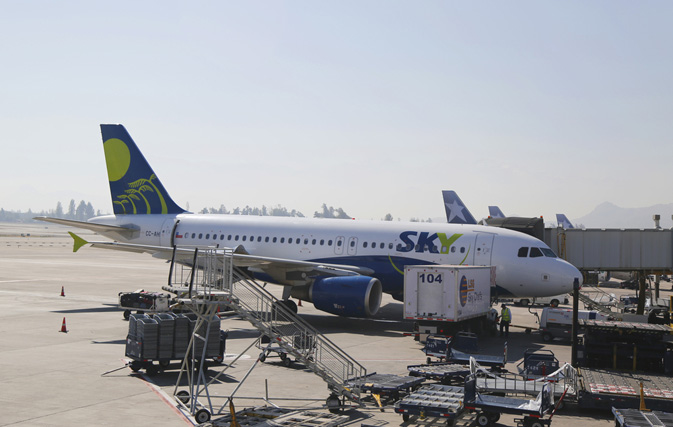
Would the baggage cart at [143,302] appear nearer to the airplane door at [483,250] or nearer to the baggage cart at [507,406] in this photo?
the airplane door at [483,250]

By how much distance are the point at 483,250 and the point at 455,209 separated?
39.6m

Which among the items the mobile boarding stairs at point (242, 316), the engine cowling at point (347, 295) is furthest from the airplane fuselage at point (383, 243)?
the mobile boarding stairs at point (242, 316)

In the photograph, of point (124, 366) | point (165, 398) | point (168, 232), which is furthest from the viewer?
point (168, 232)

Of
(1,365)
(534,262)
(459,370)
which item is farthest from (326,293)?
(1,365)

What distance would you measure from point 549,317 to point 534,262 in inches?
106

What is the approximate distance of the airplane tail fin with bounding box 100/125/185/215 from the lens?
1599 inches

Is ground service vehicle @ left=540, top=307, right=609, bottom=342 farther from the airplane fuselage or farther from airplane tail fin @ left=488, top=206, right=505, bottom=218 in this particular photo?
airplane tail fin @ left=488, top=206, right=505, bottom=218

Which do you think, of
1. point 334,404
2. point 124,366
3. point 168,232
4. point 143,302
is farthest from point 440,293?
point 168,232

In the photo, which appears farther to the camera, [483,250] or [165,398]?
[483,250]

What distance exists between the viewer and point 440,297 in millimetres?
26766

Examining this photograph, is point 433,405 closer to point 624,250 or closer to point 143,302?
point 143,302

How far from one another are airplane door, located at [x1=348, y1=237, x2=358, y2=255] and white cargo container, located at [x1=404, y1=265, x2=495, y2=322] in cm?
677

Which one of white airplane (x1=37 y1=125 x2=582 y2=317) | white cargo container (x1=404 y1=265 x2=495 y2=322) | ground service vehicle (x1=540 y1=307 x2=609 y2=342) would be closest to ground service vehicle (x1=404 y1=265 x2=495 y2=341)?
white cargo container (x1=404 y1=265 x2=495 y2=322)

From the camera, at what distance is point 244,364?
2244 cm
